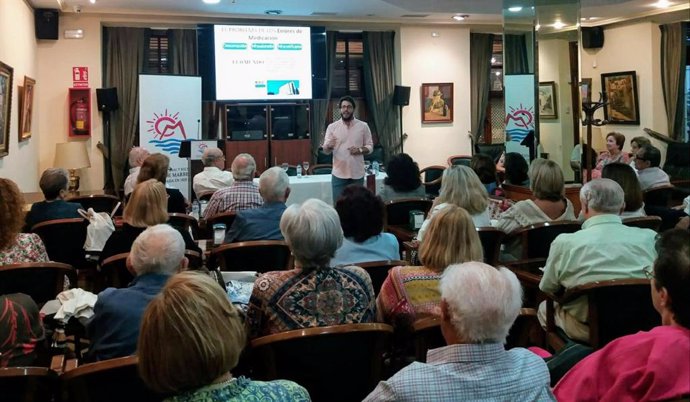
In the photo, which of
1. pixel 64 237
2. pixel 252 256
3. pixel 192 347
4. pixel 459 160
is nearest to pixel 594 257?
pixel 252 256

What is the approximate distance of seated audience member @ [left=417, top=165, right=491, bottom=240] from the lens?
13.9 ft

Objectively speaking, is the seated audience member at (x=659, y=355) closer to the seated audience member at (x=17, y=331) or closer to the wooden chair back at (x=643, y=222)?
the seated audience member at (x=17, y=331)

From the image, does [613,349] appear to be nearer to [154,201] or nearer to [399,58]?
[154,201]

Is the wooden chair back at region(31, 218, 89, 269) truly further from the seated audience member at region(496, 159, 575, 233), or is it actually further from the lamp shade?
the lamp shade

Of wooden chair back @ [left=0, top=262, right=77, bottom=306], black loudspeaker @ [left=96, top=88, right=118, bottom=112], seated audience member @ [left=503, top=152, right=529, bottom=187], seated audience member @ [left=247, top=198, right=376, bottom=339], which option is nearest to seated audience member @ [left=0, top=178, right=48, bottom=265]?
wooden chair back @ [left=0, top=262, right=77, bottom=306]

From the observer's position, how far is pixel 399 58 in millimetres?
11484

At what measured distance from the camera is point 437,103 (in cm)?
1173

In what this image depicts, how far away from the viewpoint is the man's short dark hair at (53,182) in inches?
185

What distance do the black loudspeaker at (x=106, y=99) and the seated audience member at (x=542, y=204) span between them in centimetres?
715

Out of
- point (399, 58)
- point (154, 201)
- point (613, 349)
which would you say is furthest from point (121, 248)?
point (399, 58)

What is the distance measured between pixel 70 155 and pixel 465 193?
6.87m

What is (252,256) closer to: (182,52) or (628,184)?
(628,184)

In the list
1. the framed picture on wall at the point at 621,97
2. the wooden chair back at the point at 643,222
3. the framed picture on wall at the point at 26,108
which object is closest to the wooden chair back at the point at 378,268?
the wooden chair back at the point at 643,222

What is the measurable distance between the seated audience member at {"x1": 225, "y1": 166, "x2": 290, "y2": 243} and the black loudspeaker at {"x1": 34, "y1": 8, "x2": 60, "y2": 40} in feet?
21.5
